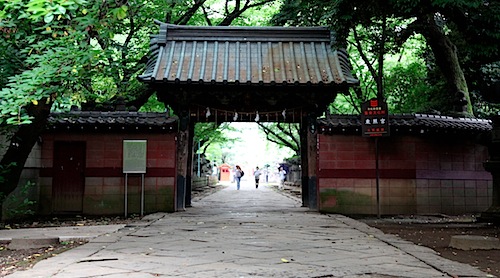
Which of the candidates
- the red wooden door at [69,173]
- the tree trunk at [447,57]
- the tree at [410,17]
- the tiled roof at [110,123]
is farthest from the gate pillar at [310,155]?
the red wooden door at [69,173]

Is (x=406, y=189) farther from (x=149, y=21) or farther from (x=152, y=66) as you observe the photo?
(x=149, y=21)

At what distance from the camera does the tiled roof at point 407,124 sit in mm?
11367

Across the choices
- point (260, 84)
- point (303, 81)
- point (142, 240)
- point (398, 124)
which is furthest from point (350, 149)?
point (142, 240)

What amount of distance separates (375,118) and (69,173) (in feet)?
25.3

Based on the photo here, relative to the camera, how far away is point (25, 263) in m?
5.09

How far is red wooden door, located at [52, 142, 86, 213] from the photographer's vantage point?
1166cm

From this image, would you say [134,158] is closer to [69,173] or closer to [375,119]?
[69,173]

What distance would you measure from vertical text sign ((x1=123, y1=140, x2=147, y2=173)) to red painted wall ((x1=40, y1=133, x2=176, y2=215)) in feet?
0.65

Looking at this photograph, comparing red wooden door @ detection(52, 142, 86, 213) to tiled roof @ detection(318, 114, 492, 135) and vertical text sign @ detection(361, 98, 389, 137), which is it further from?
vertical text sign @ detection(361, 98, 389, 137)

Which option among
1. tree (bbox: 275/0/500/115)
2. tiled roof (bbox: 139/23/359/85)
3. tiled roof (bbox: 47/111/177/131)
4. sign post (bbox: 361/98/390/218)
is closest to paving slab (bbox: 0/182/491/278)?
sign post (bbox: 361/98/390/218)

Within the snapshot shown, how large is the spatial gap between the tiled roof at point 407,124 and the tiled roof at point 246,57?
45.1 inches

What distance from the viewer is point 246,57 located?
39.5ft

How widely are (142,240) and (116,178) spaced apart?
5.56m

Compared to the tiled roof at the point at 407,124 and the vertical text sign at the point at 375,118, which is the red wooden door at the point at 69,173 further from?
the vertical text sign at the point at 375,118
